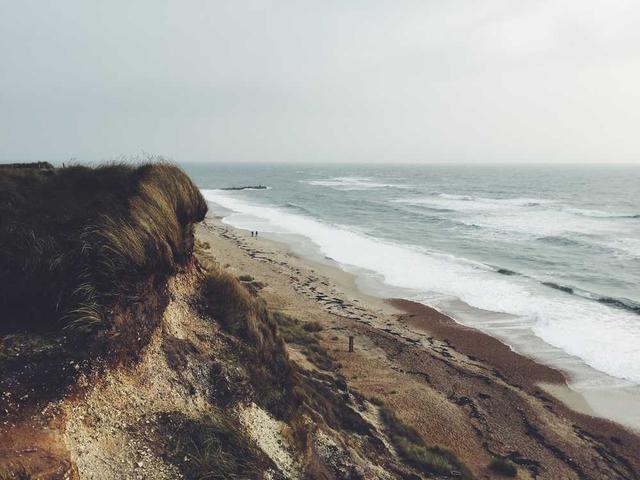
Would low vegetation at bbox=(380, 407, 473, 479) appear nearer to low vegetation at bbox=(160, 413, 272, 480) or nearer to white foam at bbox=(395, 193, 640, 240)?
low vegetation at bbox=(160, 413, 272, 480)

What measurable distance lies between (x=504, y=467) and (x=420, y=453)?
2.57 meters

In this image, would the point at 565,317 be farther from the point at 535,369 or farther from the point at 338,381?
the point at 338,381

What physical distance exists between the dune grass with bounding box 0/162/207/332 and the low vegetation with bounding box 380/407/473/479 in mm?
7114

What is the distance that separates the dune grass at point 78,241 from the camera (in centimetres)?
672

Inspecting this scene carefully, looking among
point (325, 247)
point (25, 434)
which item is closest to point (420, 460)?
point (25, 434)

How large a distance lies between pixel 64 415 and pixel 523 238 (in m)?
47.4

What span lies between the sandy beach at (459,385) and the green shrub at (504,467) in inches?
12.0

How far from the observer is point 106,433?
19.9 ft

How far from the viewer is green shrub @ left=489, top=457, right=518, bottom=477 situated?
11.5 meters

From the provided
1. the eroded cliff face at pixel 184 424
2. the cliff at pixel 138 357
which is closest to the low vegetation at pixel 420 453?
the cliff at pixel 138 357

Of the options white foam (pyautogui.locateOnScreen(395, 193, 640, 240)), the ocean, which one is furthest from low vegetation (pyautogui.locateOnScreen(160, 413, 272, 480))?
white foam (pyautogui.locateOnScreen(395, 193, 640, 240))

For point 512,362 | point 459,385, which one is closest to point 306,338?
point 459,385

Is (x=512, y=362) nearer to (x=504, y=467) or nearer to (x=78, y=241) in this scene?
(x=504, y=467)

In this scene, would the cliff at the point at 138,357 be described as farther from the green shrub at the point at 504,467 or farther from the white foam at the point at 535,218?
the white foam at the point at 535,218
